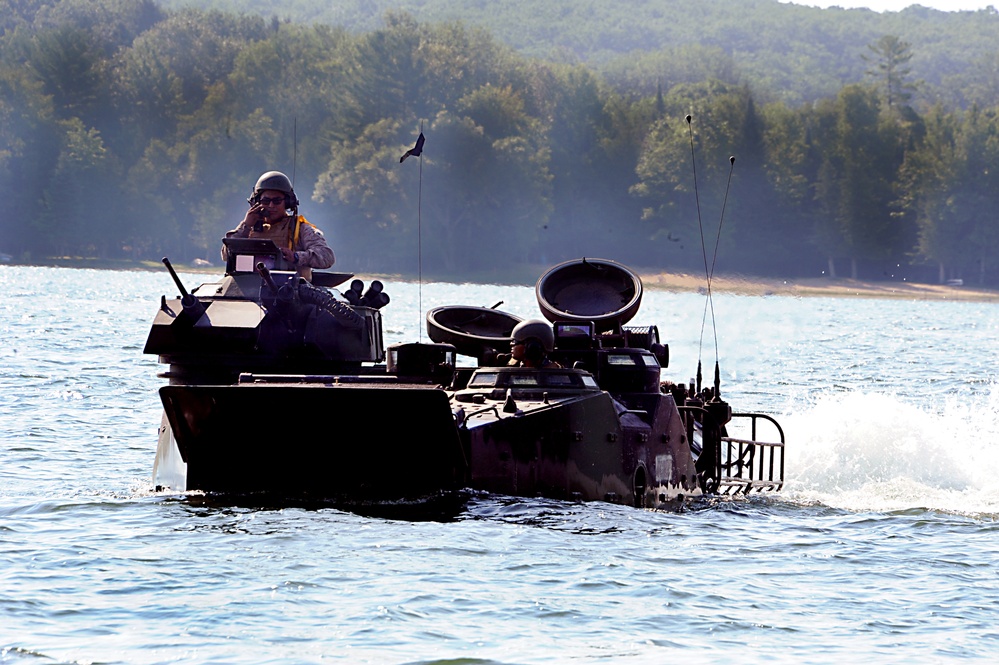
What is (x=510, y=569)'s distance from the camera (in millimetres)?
13680

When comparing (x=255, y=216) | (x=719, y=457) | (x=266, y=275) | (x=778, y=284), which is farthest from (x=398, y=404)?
(x=778, y=284)

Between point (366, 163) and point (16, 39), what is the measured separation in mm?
32031

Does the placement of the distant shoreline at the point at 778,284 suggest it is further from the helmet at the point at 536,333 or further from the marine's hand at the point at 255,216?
the helmet at the point at 536,333

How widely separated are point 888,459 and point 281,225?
30.1ft

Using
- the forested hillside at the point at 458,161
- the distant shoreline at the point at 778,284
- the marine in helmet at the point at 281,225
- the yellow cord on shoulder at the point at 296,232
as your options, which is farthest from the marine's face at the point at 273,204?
the forested hillside at the point at 458,161

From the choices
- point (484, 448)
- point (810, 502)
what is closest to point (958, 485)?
point (810, 502)

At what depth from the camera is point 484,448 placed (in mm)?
15844

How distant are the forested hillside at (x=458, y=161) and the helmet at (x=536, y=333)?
79.3 meters

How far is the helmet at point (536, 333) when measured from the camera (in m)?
17.2

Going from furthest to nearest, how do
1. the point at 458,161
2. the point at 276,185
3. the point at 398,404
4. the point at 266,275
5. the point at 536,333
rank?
the point at 458,161, the point at 276,185, the point at 266,275, the point at 536,333, the point at 398,404

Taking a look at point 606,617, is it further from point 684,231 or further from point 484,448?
point 684,231

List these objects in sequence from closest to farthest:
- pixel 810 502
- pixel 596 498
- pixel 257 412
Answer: pixel 257 412
pixel 596 498
pixel 810 502

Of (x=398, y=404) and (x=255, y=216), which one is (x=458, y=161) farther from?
(x=398, y=404)

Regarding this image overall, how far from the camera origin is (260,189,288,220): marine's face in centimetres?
1984
